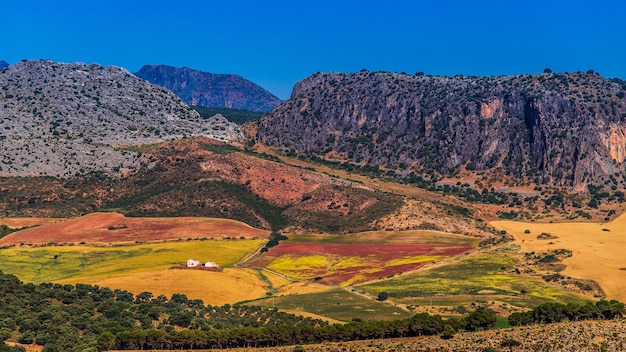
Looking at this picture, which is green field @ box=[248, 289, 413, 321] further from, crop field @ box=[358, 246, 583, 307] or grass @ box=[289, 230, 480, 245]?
grass @ box=[289, 230, 480, 245]

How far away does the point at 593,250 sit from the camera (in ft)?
527

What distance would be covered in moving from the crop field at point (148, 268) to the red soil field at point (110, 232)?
24.1 ft

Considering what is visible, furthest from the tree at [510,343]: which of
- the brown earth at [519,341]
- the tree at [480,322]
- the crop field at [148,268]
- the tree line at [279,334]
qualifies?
the crop field at [148,268]

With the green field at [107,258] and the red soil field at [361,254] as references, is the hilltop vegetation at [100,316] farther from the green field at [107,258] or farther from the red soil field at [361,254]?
the red soil field at [361,254]

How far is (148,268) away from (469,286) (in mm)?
68021

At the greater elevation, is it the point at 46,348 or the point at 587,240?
the point at 587,240

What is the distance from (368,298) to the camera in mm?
124500

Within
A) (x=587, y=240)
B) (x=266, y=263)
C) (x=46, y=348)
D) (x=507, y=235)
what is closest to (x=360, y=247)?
(x=266, y=263)

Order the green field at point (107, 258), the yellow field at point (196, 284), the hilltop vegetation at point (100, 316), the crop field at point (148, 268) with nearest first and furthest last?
the hilltop vegetation at point (100, 316)
the yellow field at point (196, 284)
the crop field at point (148, 268)
the green field at point (107, 258)

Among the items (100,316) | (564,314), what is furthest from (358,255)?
(100,316)

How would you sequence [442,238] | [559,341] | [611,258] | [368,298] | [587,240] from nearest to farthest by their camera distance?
1. [559,341]
2. [368,298]
3. [611,258]
4. [587,240]
5. [442,238]

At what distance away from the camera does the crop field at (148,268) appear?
12631 centimetres

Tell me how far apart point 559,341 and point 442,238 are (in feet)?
384

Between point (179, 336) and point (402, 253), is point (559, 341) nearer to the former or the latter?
point (179, 336)
